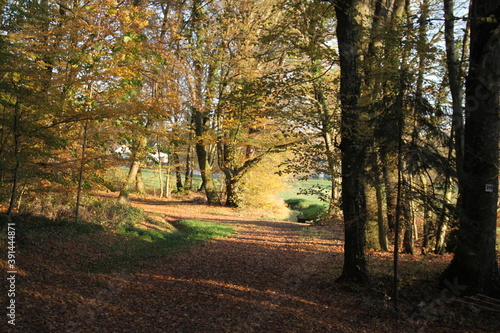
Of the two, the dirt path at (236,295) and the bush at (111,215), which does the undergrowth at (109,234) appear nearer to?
the bush at (111,215)

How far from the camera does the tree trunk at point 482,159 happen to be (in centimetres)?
605

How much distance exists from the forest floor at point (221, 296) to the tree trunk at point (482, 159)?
691mm

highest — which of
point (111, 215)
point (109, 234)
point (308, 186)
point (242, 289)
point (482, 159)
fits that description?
point (482, 159)

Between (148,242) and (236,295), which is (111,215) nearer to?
(148,242)

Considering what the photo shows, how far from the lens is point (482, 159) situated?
19.9ft

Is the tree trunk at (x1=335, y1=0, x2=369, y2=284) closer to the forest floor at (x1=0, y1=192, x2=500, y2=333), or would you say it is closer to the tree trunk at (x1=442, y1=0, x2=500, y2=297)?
the forest floor at (x1=0, y1=192, x2=500, y2=333)

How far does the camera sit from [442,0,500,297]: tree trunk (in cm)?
605

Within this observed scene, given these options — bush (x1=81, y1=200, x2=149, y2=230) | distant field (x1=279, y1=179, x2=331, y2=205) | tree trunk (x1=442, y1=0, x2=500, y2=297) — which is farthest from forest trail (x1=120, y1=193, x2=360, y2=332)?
bush (x1=81, y1=200, x2=149, y2=230)

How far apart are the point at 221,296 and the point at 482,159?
4832 millimetres

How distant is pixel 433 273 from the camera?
7723 millimetres

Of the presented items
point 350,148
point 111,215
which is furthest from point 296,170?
point 111,215

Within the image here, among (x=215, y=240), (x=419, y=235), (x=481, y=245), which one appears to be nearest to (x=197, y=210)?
(x=215, y=240)

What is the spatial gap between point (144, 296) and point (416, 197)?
454 centimetres

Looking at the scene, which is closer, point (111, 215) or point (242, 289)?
point (242, 289)
